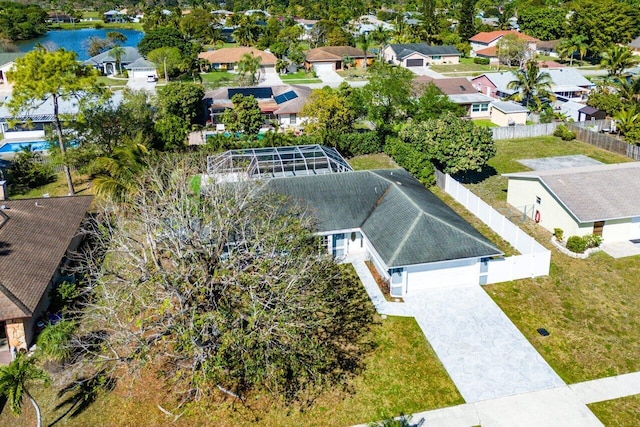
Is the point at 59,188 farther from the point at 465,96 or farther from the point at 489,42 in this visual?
the point at 489,42

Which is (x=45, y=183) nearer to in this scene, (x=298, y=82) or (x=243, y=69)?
(x=243, y=69)

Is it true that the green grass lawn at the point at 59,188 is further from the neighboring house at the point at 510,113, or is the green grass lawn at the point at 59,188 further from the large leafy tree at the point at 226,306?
the neighboring house at the point at 510,113

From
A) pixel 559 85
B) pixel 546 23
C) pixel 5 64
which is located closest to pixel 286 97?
pixel 559 85

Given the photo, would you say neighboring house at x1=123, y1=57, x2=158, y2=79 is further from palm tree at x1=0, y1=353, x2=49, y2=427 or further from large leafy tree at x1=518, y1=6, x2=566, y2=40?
large leafy tree at x1=518, y1=6, x2=566, y2=40

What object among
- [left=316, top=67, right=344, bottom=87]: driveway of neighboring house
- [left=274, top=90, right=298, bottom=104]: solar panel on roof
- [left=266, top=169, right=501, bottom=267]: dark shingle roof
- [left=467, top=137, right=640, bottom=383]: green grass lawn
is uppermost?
[left=274, top=90, right=298, bottom=104]: solar panel on roof

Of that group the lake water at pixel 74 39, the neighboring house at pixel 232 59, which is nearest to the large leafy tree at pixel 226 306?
the neighboring house at pixel 232 59

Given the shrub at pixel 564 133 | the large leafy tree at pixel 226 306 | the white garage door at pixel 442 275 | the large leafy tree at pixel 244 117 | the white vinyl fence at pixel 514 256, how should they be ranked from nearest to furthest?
the large leafy tree at pixel 226 306 < the white garage door at pixel 442 275 < the white vinyl fence at pixel 514 256 < the large leafy tree at pixel 244 117 < the shrub at pixel 564 133

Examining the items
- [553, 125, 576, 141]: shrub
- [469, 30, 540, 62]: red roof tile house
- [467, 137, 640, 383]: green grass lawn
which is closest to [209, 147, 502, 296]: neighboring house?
[467, 137, 640, 383]: green grass lawn
